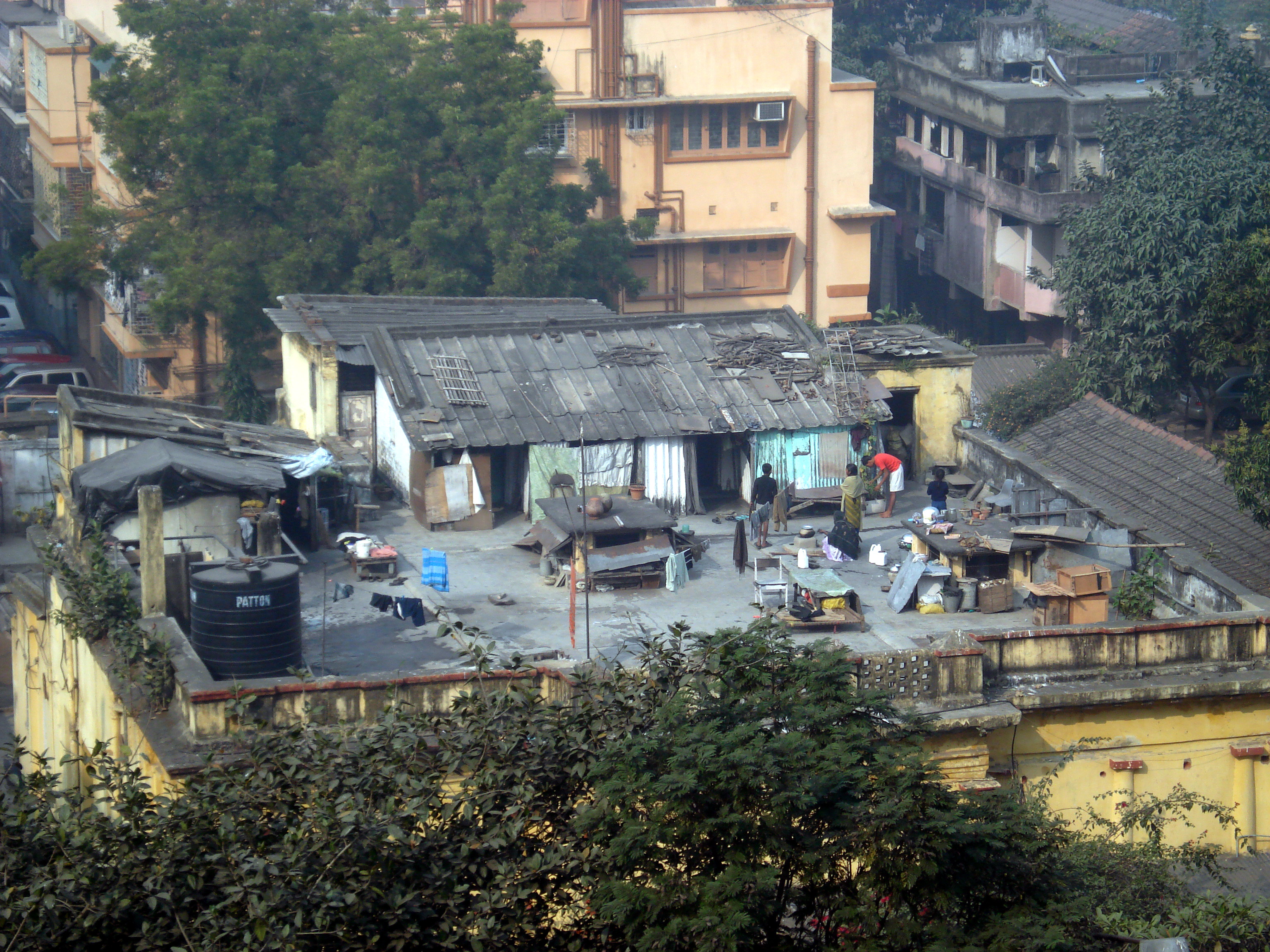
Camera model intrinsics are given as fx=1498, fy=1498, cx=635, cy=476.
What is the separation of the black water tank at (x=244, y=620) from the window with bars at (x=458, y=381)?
23.5 ft

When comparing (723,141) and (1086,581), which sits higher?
(723,141)

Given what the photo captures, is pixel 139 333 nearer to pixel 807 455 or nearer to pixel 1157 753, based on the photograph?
pixel 807 455

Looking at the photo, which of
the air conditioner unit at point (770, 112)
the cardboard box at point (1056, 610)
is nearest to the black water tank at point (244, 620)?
the cardboard box at point (1056, 610)

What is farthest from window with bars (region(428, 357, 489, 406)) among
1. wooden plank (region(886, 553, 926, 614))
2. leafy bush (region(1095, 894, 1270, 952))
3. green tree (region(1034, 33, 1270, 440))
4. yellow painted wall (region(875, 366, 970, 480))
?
green tree (region(1034, 33, 1270, 440))

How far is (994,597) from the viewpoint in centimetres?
1856

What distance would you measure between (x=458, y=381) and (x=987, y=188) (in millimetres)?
24159

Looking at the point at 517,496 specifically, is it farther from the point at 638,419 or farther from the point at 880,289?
the point at 880,289

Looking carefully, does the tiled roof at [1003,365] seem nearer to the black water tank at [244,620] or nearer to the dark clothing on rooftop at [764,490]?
the dark clothing on rooftop at [764,490]

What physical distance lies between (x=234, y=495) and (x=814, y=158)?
82.7ft

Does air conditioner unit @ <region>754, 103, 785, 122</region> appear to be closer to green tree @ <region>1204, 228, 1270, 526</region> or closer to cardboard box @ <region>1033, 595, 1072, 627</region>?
green tree @ <region>1204, 228, 1270, 526</region>

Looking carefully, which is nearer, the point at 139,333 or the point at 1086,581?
the point at 1086,581

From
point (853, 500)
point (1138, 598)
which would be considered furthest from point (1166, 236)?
point (1138, 598)

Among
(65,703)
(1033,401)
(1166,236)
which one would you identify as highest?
(1166,236)

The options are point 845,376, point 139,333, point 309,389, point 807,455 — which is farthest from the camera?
point 139,333
